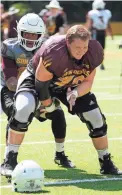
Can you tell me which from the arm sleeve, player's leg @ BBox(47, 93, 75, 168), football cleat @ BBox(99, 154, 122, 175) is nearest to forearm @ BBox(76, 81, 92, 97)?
player's leg @ BBox(47, 93, 75, 168)

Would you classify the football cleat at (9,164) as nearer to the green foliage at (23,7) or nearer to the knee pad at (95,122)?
the knee pad at (95,122)

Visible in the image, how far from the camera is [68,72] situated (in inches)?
249

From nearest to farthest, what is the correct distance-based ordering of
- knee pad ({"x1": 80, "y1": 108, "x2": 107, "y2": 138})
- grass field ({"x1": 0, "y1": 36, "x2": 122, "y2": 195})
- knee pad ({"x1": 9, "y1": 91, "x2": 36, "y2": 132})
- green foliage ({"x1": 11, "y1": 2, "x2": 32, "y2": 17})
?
grass field ({"x1": 0, "y1": 36, "x2": 122, "y2": 195}) < knee pad ({"x1": 9, "y1": 91, "x2": 36, "y2": 132}) < knee pad ({"x1": 80, "y1": 108, "x2": 107, "y2": 138}) < green foliage ({"x1": 11, "y1": 2, "x2": 32, "y2": 17})

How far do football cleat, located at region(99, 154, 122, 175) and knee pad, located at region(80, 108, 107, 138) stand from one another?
28cm

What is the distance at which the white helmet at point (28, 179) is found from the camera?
5.90 metres

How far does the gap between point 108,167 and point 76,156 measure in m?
0.92

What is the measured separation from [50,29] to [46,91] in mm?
11357

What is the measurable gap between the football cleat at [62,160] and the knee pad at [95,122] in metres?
0.60

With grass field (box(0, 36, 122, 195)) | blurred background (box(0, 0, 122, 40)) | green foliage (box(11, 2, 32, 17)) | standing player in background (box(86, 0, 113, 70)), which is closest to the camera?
grass field (box(0, 36, 122, 195))

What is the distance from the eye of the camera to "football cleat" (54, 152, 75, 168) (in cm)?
710

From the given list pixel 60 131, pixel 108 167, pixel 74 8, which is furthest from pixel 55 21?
pixel 74 8

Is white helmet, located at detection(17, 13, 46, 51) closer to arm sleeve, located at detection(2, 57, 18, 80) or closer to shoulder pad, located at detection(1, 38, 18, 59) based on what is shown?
shoulder pad, located at detection(1, 38, 18, 59)

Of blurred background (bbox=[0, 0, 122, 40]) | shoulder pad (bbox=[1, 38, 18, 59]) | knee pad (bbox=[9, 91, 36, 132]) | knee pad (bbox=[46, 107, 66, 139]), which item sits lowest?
blurred background (bbox=[0, 0, 122, 40])

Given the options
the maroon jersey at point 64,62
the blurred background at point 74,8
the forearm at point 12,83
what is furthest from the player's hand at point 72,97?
the blurred background at point 74,8
